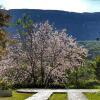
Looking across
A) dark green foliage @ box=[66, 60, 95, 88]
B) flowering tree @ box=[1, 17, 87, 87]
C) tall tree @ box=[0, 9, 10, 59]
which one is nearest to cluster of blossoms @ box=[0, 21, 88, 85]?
flowering tree @ box=[1, 17, 87, 87]

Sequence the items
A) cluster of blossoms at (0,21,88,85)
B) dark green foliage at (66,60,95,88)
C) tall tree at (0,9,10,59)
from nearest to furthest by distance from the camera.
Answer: tall tree at (0,9,10,59), cluster of blossoms at (0,21,88,85), dark green foliage at (66,60,95,88)

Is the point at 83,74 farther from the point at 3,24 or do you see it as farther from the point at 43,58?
the point at 3,24

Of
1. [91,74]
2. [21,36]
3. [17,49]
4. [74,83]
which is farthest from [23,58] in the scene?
[91,74]

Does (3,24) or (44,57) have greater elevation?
(3,24)

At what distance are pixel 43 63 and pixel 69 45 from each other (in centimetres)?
500

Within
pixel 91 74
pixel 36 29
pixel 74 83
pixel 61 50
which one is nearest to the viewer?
pixel 61 50

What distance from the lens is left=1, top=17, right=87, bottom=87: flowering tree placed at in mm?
55969

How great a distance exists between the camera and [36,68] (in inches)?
2235

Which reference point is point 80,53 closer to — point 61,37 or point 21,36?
point 61,37

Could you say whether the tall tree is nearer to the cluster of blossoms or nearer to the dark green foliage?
the cluster of blossoms

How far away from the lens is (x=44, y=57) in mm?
56281

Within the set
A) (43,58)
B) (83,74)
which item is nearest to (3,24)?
(43,58)

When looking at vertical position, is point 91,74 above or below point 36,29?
below

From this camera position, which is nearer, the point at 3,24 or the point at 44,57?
the point at 3,24
